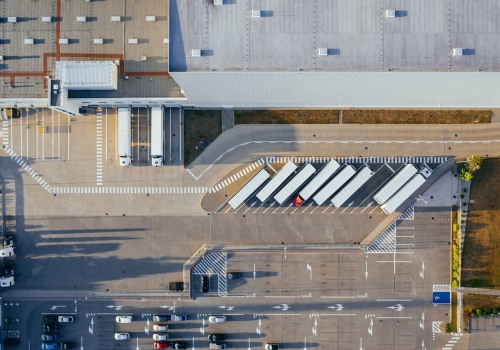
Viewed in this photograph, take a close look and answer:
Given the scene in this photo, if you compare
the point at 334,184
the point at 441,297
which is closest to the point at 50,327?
the point at 334,184

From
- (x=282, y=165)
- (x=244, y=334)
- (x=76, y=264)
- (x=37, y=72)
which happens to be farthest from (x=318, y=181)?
(x=37, y=72)

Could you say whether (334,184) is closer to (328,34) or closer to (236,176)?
(236,176)

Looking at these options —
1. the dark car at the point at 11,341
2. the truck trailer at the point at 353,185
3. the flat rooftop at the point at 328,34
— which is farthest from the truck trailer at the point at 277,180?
the dark car at the point at 11,341

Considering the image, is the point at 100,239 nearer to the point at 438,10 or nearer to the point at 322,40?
the point at 322,40

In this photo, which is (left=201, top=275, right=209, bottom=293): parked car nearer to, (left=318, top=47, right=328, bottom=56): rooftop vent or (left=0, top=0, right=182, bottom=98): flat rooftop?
(left=0, top=0, right=182, bottom=98): flat rooftop

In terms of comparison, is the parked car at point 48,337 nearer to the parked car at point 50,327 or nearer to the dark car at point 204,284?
Answer: the parked car at point 50,327
